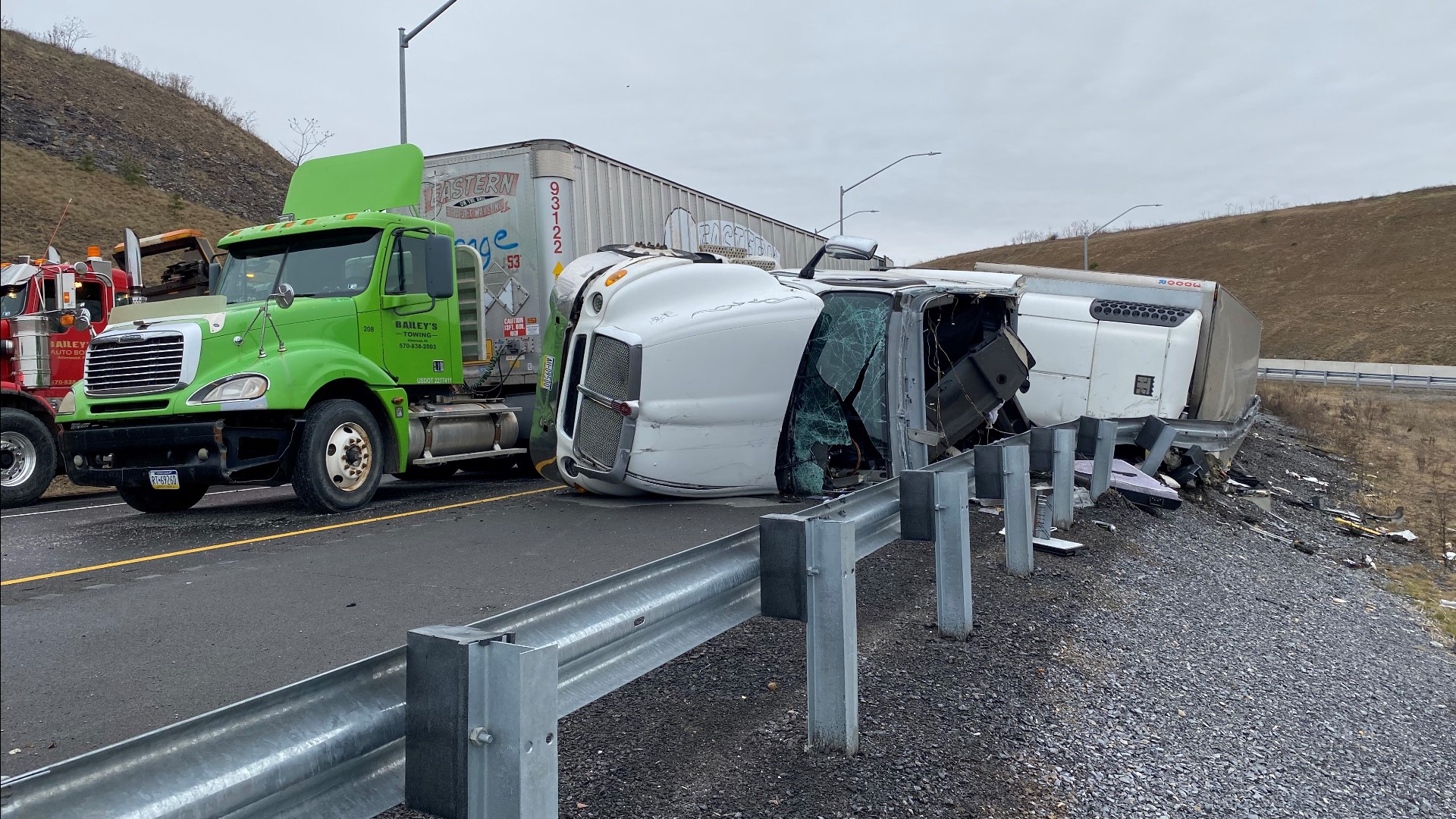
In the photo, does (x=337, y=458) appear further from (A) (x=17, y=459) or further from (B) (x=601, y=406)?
(A) (x=17, y=459)

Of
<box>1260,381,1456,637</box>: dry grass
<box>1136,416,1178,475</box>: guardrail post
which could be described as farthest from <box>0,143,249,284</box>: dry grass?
<box>1136,416,1178,475</box>: guardrail post

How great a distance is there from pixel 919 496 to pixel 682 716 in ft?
5.25

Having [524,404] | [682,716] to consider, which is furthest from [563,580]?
[524,404]

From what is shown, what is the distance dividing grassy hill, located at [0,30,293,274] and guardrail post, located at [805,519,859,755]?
2145mm

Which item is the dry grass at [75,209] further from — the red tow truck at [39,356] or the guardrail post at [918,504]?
the guardrail post at [918,504]

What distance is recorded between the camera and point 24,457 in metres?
1.27

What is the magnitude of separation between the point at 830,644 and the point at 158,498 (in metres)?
2.09

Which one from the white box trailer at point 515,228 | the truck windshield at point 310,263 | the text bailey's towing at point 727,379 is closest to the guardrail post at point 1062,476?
the text bailey's towing at point 727,379

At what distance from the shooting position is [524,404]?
981cm

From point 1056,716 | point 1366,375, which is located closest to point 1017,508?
point 1056,716

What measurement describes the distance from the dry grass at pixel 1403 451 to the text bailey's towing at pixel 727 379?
13.6ft

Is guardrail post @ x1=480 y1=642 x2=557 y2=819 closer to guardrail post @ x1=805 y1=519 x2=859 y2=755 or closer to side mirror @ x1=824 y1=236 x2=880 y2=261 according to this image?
guardrail post @ x1=805 y1=519 x2=859 y2=755

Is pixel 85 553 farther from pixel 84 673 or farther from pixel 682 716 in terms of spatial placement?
pixel 682 716

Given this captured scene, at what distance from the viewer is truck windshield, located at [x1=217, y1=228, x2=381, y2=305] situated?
25.9 feet
